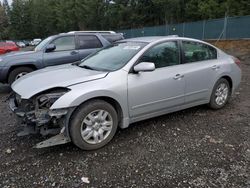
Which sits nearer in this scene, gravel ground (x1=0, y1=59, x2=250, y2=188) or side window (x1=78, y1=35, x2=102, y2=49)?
gravel ground (x1=0, y1=59, x2=250, y2=188)

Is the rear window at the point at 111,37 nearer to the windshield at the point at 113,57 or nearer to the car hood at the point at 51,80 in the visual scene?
the windshield at the point at 113,57

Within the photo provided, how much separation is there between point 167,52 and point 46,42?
4.52 meters

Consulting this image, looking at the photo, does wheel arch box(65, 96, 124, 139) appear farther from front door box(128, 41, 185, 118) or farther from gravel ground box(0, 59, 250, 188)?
gravel ground box(0, 59, 250, 188)

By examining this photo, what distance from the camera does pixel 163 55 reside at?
4367mm

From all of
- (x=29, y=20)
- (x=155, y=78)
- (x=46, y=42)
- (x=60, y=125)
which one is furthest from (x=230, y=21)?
(x=29, y=20)

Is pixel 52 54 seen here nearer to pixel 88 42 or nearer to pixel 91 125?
pixel 88 42

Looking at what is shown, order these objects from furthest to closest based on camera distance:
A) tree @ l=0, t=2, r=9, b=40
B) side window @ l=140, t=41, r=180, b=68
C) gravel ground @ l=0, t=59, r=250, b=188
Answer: tree @ l=0, t=2, r=9, b=40
side window @ l=140, t=41, r=180, b=68
gravel ground @ l=0, t=59, r=250, b=188

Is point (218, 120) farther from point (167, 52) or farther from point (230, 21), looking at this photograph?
point (230, 21)

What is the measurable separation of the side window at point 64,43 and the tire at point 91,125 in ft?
14.9

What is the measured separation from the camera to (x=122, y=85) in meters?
3.74

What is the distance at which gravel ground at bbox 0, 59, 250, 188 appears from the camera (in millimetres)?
2979

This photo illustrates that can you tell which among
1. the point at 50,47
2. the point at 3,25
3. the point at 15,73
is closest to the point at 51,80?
the point at 15,73

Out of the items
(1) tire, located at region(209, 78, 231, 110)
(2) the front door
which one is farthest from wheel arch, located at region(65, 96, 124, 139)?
(1) tire, located at region(209, 78, 231, 110)

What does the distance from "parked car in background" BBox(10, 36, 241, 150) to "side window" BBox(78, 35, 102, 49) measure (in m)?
3.30
